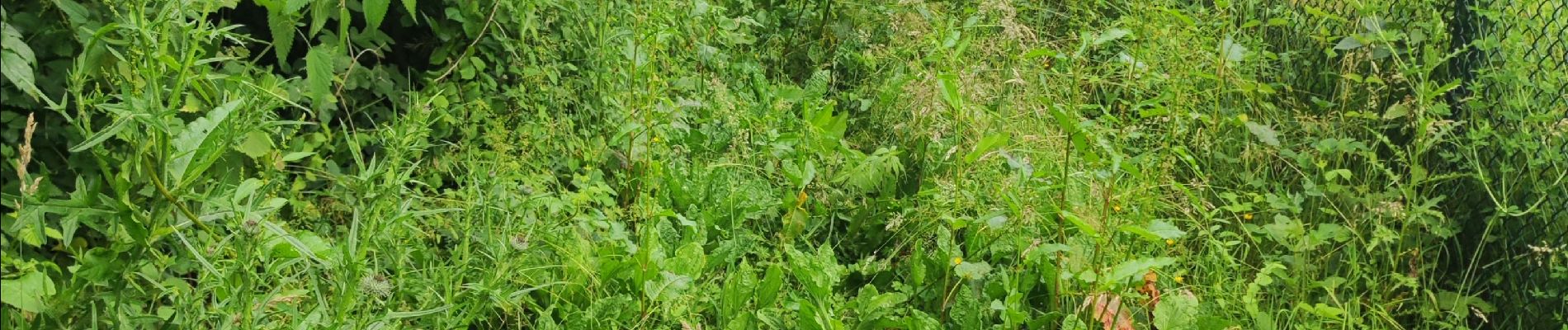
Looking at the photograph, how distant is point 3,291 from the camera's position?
205cm

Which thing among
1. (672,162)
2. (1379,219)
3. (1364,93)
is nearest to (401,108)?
(672,162)

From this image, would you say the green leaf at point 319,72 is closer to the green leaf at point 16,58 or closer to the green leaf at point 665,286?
the green leaf at point 16,58

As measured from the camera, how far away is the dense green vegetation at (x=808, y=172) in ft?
7.63

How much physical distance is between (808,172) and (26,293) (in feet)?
6.31

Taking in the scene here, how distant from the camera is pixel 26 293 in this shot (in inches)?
82.5

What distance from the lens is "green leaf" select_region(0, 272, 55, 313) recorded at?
2.06 metres

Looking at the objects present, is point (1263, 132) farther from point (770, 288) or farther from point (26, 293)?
point (26, 293)

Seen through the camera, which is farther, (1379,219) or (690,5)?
(690,5)

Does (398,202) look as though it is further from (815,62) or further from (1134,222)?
(815,62)

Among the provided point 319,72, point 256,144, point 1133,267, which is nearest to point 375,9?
point 319,72

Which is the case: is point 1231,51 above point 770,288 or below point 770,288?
above

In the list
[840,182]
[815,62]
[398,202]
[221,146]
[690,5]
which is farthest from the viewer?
[815,62]

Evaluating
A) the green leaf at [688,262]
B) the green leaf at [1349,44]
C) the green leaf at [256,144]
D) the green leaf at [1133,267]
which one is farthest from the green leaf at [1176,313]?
the green leaf at [256,144]

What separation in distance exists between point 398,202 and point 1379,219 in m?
2.89
